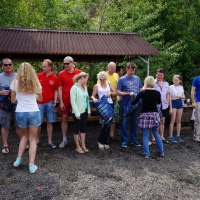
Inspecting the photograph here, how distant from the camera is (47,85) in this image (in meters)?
4.99

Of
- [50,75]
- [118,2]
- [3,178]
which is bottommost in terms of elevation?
[3,178]

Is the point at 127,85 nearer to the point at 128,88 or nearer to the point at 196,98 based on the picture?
the point at 128,88

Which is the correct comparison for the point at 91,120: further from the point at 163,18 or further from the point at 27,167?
the point at 163,18

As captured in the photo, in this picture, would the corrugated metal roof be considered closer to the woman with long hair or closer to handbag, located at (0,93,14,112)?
the woman with long hair

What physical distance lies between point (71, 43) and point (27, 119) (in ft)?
16.2

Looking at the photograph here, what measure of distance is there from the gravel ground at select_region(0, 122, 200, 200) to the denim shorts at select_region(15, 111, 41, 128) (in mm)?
857

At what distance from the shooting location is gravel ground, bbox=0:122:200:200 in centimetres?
335

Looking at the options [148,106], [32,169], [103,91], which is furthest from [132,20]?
[32,169]

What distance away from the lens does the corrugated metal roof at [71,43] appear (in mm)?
7406

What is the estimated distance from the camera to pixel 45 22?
599 inches

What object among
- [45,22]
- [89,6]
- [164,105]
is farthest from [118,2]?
[164,105]

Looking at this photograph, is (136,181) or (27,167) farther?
(27,167)

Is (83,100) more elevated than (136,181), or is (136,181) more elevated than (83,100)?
(83,100)

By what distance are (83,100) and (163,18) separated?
38.2ft
